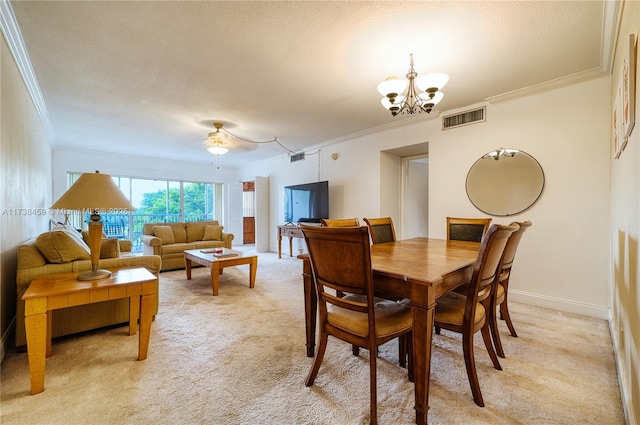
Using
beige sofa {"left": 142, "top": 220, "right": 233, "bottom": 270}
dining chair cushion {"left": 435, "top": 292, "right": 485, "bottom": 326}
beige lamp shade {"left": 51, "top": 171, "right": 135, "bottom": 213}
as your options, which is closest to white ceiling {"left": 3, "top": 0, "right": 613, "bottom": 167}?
beige lamp shade {"left": 51, "top": 171, "right": 135, "bottom": 213}

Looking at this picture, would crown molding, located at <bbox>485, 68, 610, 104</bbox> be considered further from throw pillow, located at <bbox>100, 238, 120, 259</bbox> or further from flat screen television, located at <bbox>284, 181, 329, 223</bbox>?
throw pillow, located at <bbox>100, 238, 120, 259</bbox>

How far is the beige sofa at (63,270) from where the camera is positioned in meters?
2.01

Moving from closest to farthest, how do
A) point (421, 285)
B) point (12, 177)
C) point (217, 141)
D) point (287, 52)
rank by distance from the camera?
point (421, 285), point (12, 177), point (287, 52), point (217, 141)

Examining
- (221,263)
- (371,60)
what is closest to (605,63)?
(371,60)

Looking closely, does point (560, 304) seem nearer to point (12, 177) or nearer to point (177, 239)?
point (12, 177)

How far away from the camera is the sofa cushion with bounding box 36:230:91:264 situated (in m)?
2.12

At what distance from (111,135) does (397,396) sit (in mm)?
5908

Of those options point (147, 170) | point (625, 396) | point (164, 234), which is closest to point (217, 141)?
point (164, 234)

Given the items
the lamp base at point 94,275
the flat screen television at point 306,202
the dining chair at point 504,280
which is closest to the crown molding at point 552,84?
the dining chair at point 504,280

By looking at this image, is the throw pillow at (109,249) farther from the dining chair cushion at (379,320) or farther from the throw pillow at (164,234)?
the throw pillow at (164,234)

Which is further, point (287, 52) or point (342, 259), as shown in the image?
point (287, 52)

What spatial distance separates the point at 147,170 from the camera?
6.87 metres

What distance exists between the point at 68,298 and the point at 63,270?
2.14 feet

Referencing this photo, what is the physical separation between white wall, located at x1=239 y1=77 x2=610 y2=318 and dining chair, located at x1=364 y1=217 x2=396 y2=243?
4.03 ft
